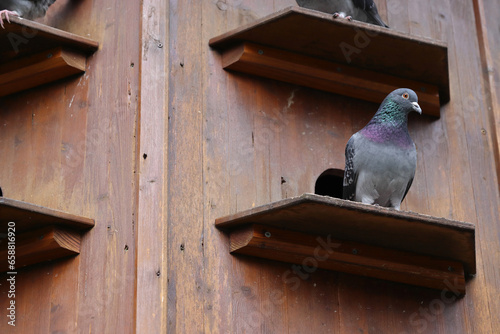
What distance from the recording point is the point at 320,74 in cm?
682

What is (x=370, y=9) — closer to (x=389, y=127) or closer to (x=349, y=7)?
(x=349, y=7)

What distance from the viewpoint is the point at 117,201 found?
19.7 feet

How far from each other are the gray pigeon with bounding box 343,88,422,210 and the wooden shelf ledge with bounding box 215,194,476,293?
34 centimetres

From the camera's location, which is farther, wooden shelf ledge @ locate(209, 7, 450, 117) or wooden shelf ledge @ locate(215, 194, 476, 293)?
wooden shelf ledge @ locate(209, 7, 450, 117)

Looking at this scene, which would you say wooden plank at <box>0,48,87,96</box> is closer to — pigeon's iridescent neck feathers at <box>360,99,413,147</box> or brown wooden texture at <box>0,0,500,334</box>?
brown wooden texture at <box>0,0,500,334</box>

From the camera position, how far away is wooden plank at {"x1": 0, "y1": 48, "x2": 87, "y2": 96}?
21.6ft

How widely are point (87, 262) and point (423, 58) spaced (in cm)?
267

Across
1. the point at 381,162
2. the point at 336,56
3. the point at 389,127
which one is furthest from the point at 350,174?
the point at 336,56

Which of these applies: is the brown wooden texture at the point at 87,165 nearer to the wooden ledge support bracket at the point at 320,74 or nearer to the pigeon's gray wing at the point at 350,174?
the wooden ledge support bracket at the point at 320,74

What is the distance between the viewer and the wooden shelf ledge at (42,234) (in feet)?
19.1

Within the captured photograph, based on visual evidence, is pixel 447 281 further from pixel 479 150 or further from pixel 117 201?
pixel 117 201

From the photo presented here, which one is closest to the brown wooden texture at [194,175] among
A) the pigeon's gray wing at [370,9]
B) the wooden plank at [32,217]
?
the wooden plank at [32,217]

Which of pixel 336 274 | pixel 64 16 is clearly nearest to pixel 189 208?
pixel 336 274

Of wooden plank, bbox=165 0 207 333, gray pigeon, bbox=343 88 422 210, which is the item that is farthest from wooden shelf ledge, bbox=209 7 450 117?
gray pigeon, bbox=343 88 422 210
